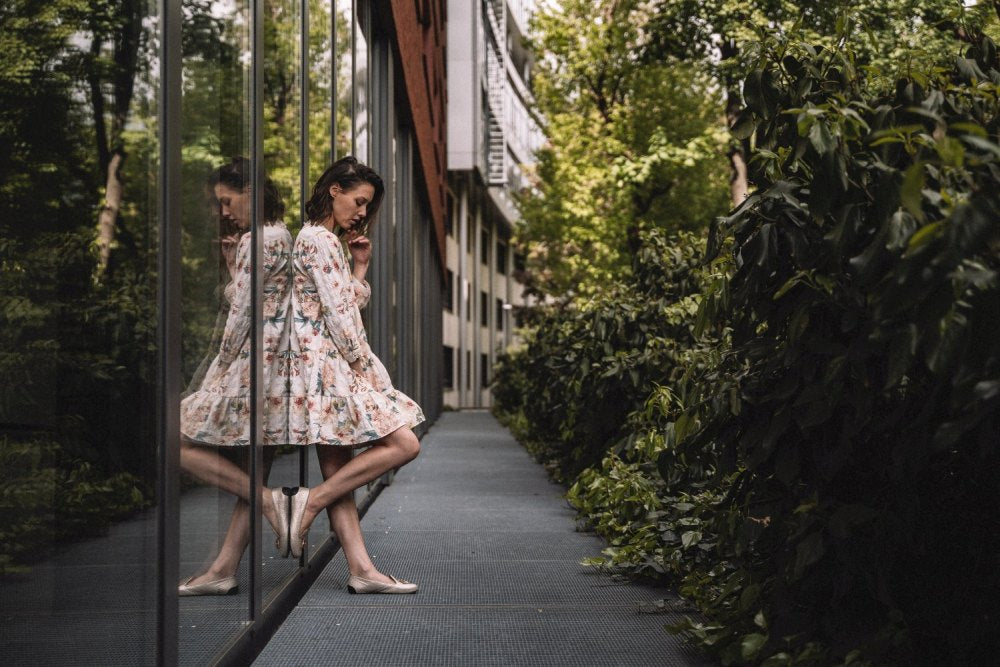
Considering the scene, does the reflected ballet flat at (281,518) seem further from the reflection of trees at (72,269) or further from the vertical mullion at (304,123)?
the reflection of trees at (72,269)

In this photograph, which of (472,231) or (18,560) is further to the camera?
(472,231)

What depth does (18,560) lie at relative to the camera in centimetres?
204

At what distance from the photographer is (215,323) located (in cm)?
358

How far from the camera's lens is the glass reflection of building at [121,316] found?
2064mm

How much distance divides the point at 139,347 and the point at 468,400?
38744 millimetres

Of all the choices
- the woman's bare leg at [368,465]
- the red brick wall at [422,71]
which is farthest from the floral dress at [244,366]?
the red brick wall at [422,71]

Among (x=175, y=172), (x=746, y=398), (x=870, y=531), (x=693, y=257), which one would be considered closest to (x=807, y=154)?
(x=746, y=398)

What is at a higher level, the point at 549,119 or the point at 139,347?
the point at 549,119

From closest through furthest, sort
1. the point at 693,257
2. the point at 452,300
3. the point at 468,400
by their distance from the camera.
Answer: the point at 693,257 → the point at 452,300 → the point at 468,400

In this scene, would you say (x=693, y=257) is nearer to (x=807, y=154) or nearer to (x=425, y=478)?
(x=425, y=478)

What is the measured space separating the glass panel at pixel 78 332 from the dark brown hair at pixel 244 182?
80 centimetres

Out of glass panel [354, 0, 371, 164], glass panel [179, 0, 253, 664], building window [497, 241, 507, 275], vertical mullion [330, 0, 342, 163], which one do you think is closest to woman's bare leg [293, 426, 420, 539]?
glass panel [179, 0, 253, 664]

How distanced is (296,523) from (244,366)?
92cm

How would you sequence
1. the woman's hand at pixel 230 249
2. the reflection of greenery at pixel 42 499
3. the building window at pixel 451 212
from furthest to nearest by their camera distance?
the building window at pixel 451 212
the woman's hand at pixel 230 249
the reflection of greenery at pixel 42 499
